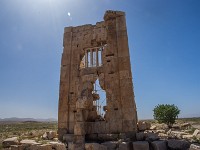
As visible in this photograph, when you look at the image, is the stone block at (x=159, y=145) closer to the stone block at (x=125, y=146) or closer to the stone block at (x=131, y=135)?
the stone block at (x=125, y=146)

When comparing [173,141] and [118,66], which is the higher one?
[118,66]

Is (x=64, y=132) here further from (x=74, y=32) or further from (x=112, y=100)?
(x=74, y=32)

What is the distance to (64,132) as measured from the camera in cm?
1205

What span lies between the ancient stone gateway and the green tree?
13.1 m

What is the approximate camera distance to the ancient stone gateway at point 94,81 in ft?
36.1

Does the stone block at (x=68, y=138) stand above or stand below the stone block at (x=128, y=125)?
below

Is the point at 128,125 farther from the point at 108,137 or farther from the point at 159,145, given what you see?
the point at 159,145

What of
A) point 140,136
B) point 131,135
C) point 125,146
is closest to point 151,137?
point 140,136

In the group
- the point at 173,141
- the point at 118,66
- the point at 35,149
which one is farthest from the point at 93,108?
the point at 173,141

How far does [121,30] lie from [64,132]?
22.5 ft

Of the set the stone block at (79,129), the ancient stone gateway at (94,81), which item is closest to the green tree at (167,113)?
the ancient stone gateway at (94,81)

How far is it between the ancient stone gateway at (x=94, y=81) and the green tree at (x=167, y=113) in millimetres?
13131

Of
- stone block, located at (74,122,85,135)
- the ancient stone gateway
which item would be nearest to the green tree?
the ancient stone gateway

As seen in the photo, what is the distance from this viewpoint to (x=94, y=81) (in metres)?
12.1
